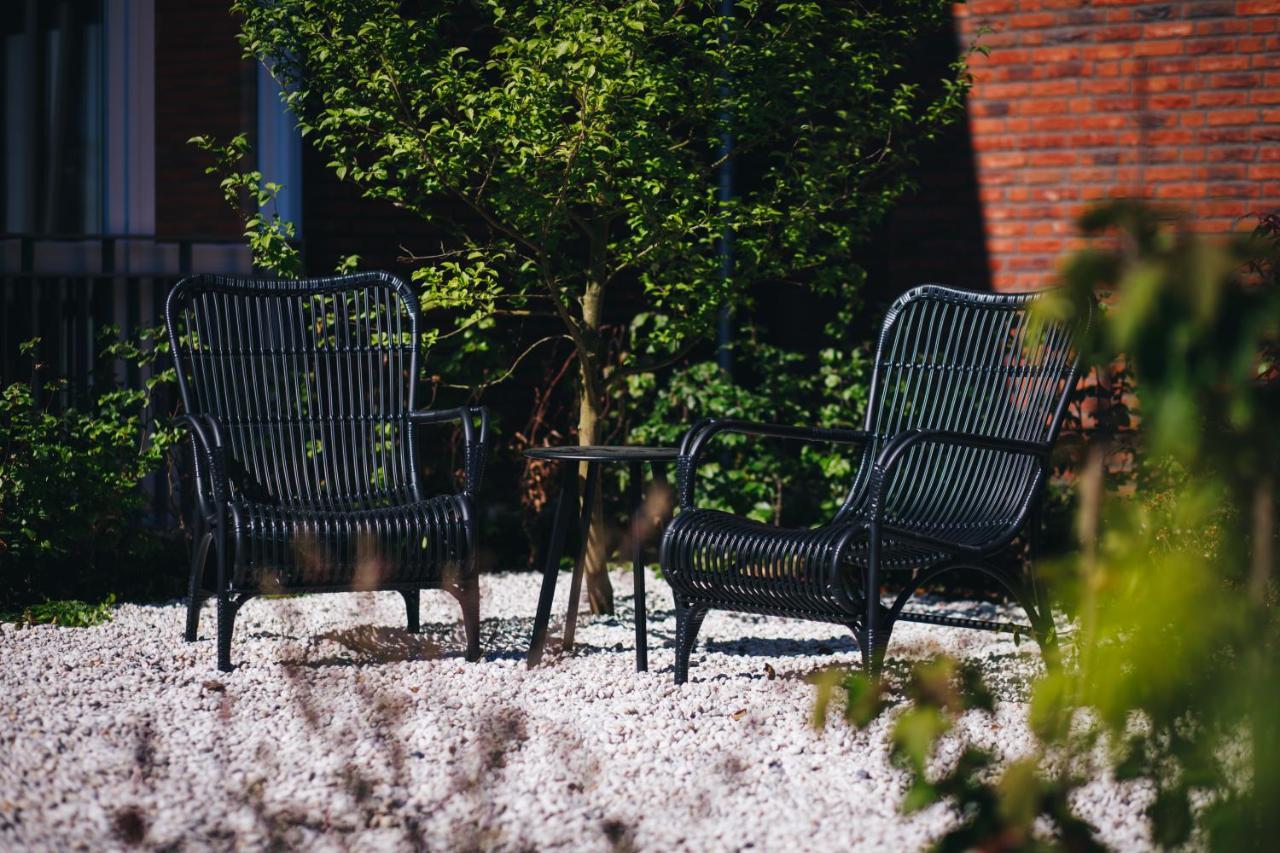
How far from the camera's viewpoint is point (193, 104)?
594cm

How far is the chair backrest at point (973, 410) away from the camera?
3.99 metres

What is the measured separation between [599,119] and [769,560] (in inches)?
59.6

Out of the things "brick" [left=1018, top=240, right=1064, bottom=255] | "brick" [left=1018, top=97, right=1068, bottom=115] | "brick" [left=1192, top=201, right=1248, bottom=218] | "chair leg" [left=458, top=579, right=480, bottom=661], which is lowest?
"chair leg" [left=458, top=579, right=480, bottom=661]

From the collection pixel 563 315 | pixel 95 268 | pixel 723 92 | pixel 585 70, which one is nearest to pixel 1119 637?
pixel 585 70

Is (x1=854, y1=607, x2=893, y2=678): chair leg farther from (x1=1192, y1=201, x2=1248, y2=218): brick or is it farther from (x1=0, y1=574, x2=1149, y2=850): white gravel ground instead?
(x1=1192, y1=201, x2=1248, y2=218): brick

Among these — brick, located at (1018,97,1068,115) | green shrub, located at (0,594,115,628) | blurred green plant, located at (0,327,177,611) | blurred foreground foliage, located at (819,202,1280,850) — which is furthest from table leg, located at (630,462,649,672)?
brick, located at (1018,97,1068,115)

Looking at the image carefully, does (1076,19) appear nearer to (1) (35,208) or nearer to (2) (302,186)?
(2) (302,186)

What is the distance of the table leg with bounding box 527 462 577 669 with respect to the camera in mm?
3889

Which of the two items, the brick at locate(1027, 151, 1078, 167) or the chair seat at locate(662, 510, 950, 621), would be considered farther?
the brick at locate(1027, 151, 1078, 167)

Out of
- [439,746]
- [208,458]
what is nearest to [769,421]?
[208,458]

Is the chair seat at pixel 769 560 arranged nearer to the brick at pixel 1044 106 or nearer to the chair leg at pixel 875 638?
the chair leg at pixel 875 638

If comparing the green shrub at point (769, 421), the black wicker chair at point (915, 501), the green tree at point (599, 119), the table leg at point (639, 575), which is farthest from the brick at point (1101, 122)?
the table leg at point (639, 575)

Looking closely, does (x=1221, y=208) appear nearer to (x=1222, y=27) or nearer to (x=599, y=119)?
(x=1222, y=27)

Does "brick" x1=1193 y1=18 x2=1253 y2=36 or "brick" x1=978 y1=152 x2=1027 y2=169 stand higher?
"brick" x1=1193 y1=18 x2=1253 y2=36
